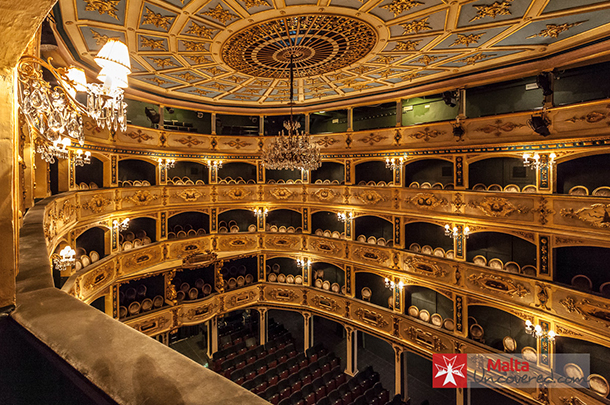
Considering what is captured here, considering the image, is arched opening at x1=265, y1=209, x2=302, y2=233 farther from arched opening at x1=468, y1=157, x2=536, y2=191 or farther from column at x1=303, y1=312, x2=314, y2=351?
arched opening at x1=468, y1=157, x2=536, y2=191

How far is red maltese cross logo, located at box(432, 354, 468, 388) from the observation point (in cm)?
1070

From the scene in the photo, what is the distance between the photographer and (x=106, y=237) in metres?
11.2

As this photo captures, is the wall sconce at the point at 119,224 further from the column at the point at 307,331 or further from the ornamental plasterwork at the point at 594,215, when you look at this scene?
the ornamental plasterwork at the point at 594,215

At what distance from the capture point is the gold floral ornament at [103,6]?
5.78 m

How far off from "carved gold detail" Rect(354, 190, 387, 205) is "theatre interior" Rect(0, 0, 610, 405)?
0.10m

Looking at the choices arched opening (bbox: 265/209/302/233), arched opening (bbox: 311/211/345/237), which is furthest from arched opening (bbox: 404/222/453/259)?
arched opening (bbox: 265/209/302/233)

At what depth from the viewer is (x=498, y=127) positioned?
32.6 ft

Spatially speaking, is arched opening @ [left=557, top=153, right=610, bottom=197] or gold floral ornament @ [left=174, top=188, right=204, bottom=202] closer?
arched opening @ [left=557, top=153, right=610, bottom=197]

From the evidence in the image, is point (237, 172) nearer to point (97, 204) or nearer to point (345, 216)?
point (345, 216)

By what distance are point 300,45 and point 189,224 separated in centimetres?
1119

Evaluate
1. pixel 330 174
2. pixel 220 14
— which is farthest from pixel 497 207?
pixel 220 14

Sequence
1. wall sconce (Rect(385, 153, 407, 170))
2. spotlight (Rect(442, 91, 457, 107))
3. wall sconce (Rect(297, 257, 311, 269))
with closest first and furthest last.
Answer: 1. spotlight (Rect(442, 91, 457, 107))
2. wall sconce (Rect(385, 153, 407, 170))
3. wall sconce (Rect(297, 257, 311, 269))

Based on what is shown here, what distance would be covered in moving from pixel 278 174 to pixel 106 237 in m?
8.66

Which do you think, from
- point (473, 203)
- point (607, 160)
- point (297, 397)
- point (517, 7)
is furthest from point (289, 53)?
point (297, 397)
